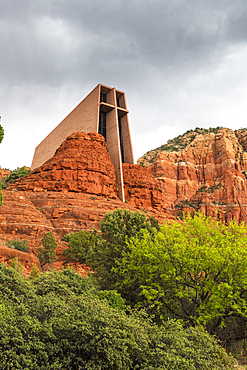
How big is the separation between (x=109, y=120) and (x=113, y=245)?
36.1m

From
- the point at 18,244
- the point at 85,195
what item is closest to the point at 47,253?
the point at 18,244

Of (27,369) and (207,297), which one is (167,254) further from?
(27,369)

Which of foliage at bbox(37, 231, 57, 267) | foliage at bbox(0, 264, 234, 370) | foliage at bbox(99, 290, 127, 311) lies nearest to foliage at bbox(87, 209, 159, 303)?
foliage at bbox(99, 290, 127, 311)

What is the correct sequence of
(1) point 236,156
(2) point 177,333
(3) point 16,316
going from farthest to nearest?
(1) point 236,156
(2) point 177,333
(3) point 16,316

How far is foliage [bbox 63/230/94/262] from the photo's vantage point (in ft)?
66.1

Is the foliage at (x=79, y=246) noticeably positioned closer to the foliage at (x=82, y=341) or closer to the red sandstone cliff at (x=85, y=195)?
the red sandstone cliff at (x=85, y=195)

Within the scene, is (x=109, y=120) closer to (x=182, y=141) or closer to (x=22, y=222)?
(x=22, y=222)

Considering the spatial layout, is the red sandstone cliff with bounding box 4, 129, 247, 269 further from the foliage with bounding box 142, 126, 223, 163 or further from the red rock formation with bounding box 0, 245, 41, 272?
the foliage with bounding box 142, 126, 223, 163

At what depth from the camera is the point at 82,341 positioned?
18.9ft

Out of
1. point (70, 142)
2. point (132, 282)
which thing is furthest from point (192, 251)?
point (70, 142)

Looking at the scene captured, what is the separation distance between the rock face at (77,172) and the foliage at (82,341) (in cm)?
2617

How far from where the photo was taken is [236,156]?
90438mm

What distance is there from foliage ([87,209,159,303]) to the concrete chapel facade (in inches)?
971

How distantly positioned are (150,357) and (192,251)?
5662mm
